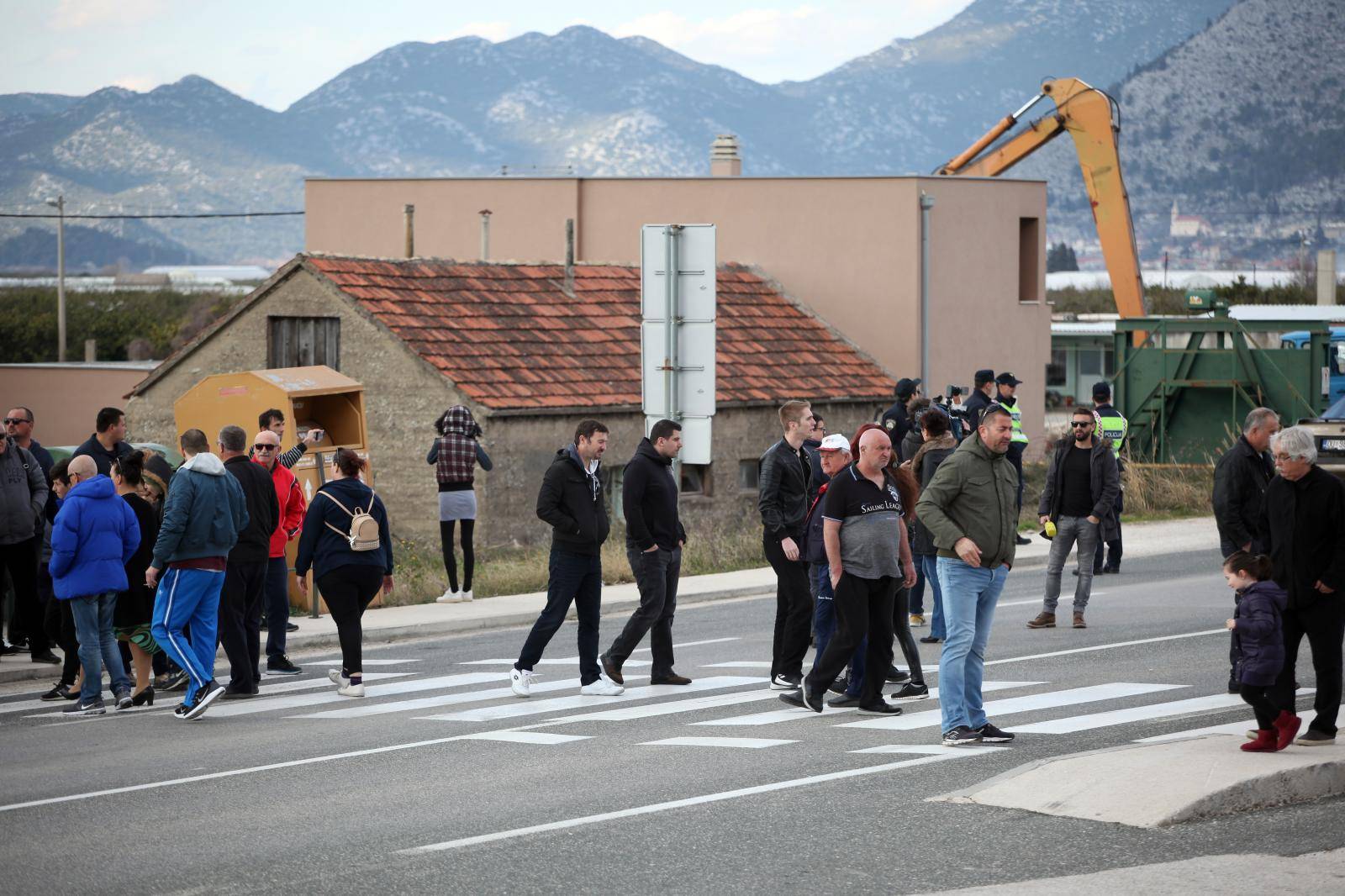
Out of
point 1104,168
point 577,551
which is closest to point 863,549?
point 577,551

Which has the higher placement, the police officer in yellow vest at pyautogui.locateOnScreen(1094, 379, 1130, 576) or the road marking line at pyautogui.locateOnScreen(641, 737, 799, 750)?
the police officer in yellow vest at pyautogui.locateOnScreen(1094, 379, 1130, 576)

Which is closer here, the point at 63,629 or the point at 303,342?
the point at 63,629

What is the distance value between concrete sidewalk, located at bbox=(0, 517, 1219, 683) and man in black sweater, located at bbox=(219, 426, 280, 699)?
224 cm

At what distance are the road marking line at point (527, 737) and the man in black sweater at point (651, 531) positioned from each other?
176cm

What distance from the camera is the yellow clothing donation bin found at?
19188 mm

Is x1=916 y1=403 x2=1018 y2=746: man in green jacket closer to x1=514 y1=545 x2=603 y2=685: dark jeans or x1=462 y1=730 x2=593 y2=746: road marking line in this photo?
x1=462 y1=730 x2=593 y2=746: road marking line

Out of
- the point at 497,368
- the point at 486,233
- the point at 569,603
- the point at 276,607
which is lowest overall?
the point at 276,607

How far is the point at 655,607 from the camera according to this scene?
13539 millimetres

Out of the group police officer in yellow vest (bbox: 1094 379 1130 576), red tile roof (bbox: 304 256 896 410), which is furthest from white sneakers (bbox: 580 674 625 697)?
red tile roof (bbox: 304 256 896 410)

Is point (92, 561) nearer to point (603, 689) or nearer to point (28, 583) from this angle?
point (28, 583)

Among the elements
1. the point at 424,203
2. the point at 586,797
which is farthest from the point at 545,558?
the point at 424,203

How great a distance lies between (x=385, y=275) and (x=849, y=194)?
10460 mm

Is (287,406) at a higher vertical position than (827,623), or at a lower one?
higher

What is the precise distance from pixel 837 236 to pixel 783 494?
23.8 m
